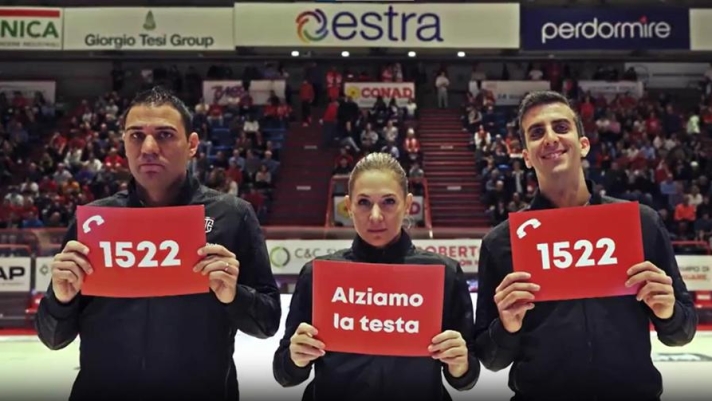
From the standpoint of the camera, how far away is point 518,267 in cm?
256

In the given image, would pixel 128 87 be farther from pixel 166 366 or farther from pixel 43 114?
pixel 166 366

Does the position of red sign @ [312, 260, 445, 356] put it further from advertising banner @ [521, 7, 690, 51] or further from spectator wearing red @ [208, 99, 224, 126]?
advertising banner @ [521, 7, 690, 51]

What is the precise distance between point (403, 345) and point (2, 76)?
24.0 m

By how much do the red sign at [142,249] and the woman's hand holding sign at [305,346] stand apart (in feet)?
1.21

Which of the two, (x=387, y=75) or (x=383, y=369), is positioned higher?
(x=387, y=75)

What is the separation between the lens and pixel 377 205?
2.68 m

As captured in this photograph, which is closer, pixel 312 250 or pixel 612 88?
pixel 312 250

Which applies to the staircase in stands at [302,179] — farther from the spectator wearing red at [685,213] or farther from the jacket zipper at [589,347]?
the jacket zipper at [589,347]

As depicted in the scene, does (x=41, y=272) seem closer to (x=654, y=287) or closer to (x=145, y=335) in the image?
(x=145, y=335)

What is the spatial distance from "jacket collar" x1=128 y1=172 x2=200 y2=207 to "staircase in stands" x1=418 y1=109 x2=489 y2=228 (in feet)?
43.8

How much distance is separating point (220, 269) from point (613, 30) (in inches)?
756

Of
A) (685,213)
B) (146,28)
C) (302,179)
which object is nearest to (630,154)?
(685,213)

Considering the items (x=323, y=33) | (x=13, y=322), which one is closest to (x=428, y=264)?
(x=13, y=322)

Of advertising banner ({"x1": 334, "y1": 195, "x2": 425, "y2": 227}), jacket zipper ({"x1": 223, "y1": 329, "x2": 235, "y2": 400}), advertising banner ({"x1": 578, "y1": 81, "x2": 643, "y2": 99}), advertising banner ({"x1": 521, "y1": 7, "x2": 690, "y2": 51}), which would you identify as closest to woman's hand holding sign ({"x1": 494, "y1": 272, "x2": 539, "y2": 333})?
jacket zipper ({"x1": 223, "y1": 329, "x2": 235, "y2": 400})
